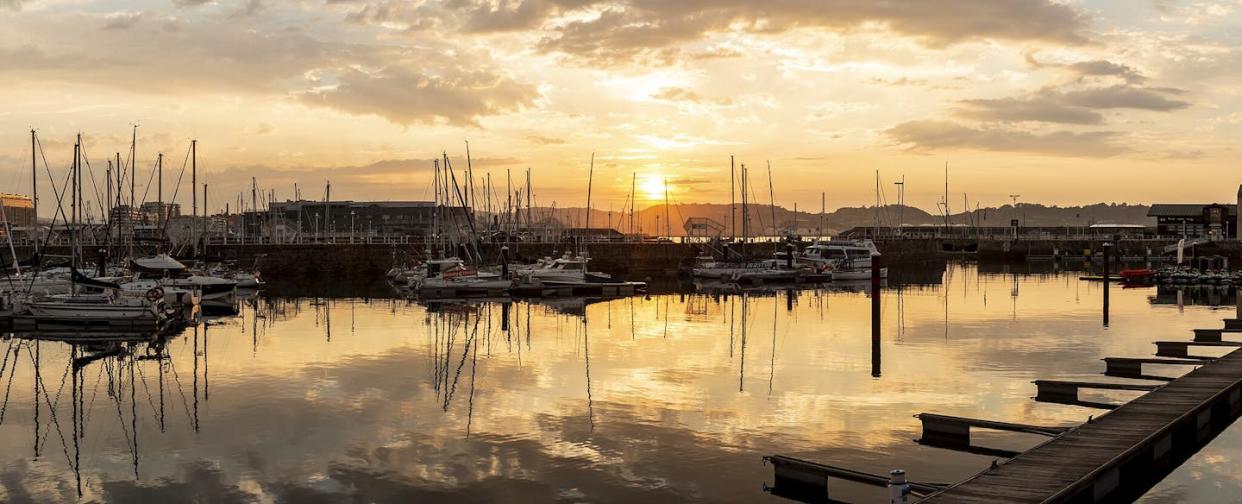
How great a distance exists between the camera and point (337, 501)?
54.3 feet

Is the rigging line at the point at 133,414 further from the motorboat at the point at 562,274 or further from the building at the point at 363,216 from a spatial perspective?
the building at the point at 363,216

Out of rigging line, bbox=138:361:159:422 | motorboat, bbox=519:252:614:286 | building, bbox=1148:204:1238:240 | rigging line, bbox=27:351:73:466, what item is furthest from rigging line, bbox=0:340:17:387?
building, bbox=1148:204:1238:240

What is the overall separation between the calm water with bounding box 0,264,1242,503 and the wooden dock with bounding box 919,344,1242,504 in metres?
0.51

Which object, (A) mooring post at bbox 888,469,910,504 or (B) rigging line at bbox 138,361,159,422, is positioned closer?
(A) mooring post at bbox 888,469,910,504

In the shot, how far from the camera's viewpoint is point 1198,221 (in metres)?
132

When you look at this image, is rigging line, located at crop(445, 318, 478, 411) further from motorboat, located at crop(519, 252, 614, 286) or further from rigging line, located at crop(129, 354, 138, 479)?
motorboat, located at crop(519, 252, 614, 286)

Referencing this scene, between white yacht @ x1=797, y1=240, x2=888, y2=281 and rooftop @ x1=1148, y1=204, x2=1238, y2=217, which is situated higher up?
rooftop @ x1=1148, y1=204, x2=1238, y2=217

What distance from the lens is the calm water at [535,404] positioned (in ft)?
58.7

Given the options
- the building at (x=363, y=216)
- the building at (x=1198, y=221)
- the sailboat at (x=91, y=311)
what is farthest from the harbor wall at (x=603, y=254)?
the building at (x=363, y=216)

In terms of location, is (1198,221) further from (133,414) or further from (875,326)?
(133,414)

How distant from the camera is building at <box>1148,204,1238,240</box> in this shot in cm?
12804

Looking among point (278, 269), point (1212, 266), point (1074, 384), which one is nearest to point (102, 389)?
point (1074, 384)

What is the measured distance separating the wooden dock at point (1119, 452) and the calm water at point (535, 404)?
1.68 feet

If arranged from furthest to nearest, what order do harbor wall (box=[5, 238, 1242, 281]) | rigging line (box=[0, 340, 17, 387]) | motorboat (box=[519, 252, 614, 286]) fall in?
harbor wall (box=[5, 238, 1242, 281]) → motorboat (box=[519, 252, 614, 286]) → rigging line (box=[0, 340, 17, 387])
